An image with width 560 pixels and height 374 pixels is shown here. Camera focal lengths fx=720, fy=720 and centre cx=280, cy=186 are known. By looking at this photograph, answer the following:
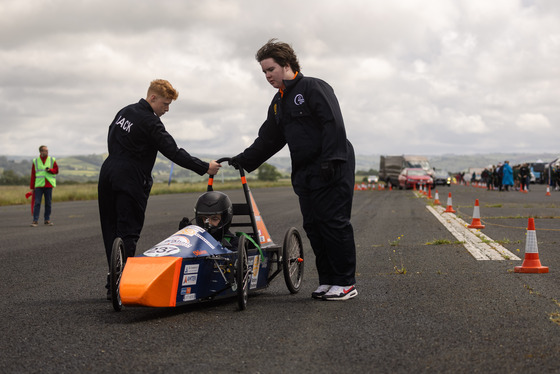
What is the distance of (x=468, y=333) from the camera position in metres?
4.60

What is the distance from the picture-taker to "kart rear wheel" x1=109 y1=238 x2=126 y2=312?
17.7ft

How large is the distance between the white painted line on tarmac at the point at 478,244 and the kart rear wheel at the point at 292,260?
3151 millimetres

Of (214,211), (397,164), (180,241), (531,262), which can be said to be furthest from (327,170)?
(397,164)

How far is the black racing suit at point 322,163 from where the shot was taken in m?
5.84

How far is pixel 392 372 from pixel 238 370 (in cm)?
80

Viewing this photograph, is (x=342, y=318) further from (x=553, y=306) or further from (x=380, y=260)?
(x=380, y=260)

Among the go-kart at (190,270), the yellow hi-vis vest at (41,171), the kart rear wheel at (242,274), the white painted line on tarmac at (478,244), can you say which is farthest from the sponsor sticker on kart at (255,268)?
the yellow hi-vis vest at (41,171)

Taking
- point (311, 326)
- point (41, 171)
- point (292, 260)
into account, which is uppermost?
point (41, 171)

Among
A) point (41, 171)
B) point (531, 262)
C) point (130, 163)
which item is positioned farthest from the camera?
point (41, 171)

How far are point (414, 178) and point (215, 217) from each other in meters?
40.6

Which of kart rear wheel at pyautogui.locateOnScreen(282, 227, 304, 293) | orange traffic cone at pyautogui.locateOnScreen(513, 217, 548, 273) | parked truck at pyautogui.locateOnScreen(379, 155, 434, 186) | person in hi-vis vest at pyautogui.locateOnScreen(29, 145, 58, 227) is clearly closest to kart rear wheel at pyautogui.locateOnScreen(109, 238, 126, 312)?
kart rear wheel at pyautogui.locateOnScreen(282, 227, 304, 293)

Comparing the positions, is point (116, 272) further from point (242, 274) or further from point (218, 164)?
point (218, 164)

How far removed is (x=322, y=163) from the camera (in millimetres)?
5777

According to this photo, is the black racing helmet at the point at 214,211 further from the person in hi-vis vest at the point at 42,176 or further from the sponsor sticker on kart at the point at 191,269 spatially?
the person in hi-vis vest at the point at 42,176
